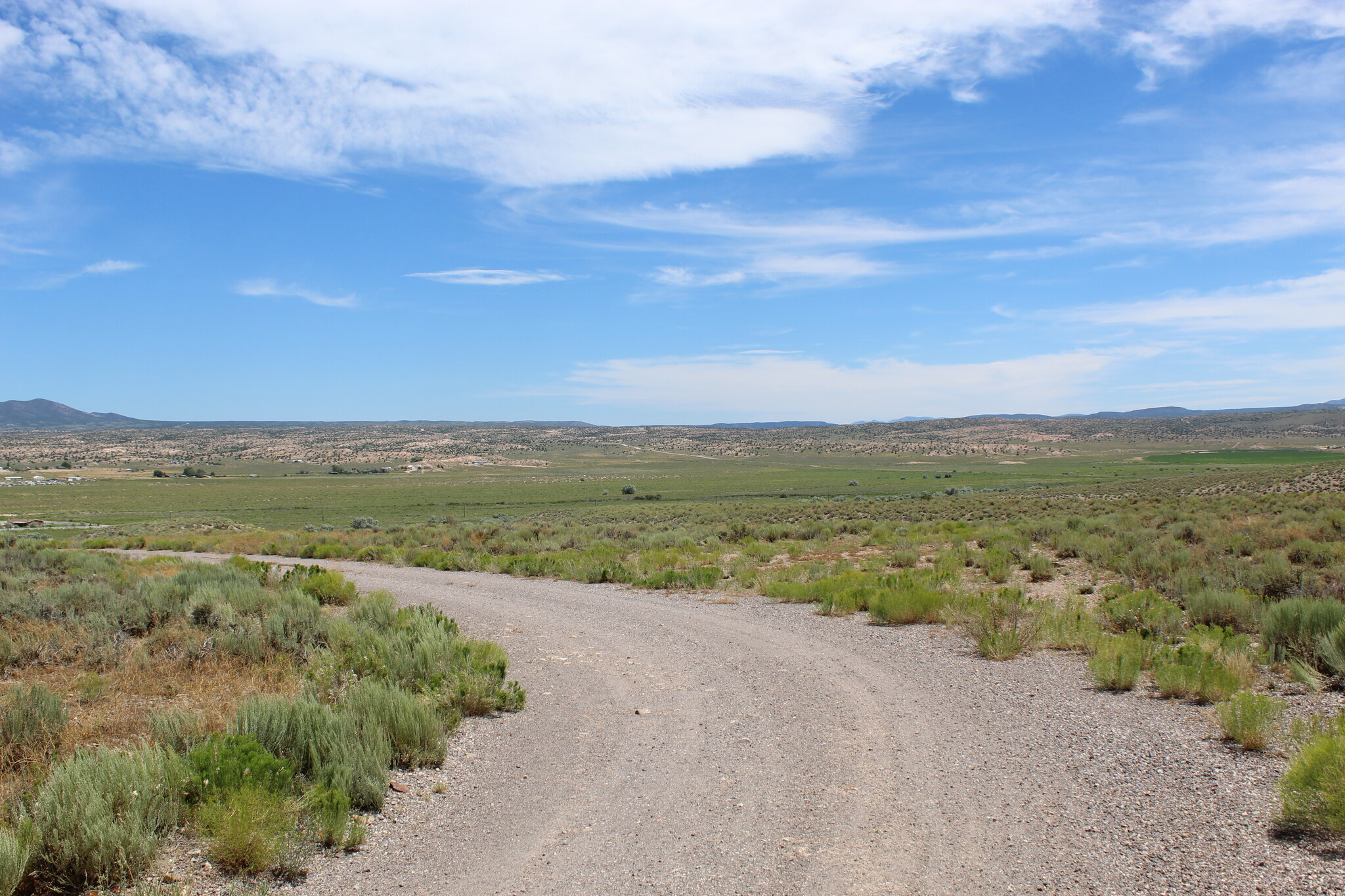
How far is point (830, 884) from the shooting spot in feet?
14.2

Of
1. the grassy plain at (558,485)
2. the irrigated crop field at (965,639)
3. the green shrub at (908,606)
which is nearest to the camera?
the irrigated crop field at (965,639)

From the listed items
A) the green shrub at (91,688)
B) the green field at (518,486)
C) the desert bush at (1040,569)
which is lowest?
the green field at (518,486)

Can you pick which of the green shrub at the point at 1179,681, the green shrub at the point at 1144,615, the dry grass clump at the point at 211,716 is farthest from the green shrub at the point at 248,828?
the green shrub at the point at 1144,615

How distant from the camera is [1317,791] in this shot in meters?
4.71

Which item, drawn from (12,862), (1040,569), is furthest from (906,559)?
(12,862)

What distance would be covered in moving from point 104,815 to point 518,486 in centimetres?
8631

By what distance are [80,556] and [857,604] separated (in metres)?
17.7

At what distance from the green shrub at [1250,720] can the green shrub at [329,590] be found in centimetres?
1347

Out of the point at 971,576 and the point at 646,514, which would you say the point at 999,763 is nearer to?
the point at 971,576

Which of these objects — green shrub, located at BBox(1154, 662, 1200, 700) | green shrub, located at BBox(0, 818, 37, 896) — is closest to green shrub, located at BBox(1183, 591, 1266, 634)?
green shrub, located at BBox(1154, 662, 1200, 700)

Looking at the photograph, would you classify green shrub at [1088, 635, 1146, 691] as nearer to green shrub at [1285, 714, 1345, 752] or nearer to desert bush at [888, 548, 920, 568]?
green shrub at [1285, 714, 1345, 752]

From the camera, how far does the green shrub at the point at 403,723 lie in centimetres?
632

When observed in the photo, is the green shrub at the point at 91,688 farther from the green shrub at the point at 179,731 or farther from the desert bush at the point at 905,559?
the desert bush at the point at 905,559

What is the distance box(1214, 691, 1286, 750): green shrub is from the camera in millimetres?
5969
